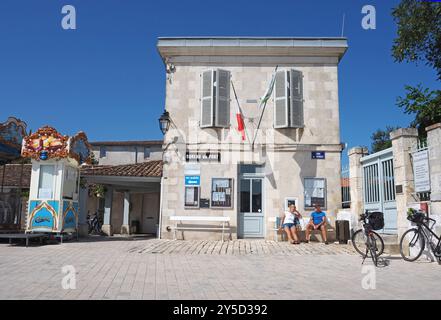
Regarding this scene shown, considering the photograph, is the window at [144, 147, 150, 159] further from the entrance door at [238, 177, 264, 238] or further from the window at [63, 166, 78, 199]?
the entrance door at [238, 177, 264, 238]

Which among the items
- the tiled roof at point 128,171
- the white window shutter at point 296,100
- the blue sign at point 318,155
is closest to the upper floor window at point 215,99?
the white window shutter at point 296,100

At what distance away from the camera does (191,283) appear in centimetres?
610

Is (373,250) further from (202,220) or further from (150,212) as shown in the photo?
(150,212)

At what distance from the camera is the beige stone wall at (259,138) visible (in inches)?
538

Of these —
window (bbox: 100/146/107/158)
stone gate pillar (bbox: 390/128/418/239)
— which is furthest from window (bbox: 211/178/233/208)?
window (bbox: 100/146/107/158)

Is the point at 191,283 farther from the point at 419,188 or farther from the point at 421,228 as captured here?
the point at 419,188

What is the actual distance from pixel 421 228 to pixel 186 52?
9723mm

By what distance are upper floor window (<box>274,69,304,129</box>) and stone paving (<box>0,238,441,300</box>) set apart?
474 centimetres

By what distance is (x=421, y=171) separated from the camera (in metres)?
8.94

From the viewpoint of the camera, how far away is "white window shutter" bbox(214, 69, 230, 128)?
549 inches

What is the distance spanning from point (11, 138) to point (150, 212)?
330 inches

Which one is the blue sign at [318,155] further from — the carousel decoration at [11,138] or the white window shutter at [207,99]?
the carousel decoration at [11,138]

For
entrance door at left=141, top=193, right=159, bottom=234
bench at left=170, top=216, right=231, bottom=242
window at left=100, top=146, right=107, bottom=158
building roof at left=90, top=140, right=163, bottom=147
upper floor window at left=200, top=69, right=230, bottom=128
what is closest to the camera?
bench at left=170, top=216, right=231, bottom=242
